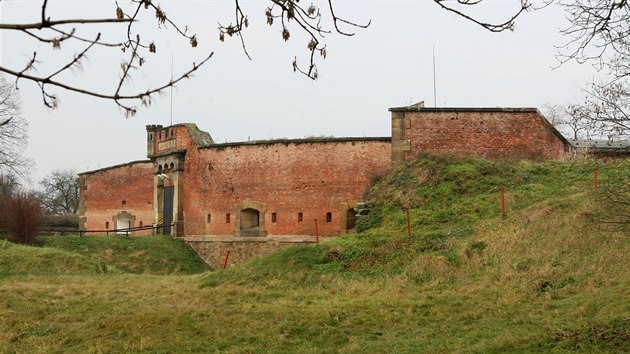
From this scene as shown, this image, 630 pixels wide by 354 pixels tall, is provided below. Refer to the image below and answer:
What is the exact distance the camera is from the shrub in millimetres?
25250

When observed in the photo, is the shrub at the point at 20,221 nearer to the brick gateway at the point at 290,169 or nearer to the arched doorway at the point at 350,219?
the brick gateway at the point at 290,169

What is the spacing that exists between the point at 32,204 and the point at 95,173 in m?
8.02

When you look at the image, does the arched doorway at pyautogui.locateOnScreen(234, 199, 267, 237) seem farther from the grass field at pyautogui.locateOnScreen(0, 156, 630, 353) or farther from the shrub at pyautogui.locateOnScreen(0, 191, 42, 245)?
the shrub at pyautogui.locateOnScreen(0, 191, 42, 245)

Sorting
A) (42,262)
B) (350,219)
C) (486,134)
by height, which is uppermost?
(486,134)

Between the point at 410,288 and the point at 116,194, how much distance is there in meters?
23.2

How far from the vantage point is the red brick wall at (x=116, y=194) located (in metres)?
33.1

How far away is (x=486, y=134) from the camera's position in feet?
67.6

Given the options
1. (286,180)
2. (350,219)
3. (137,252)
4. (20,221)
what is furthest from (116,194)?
(350,219)

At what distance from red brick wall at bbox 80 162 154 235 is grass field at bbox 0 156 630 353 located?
1331 centimetres

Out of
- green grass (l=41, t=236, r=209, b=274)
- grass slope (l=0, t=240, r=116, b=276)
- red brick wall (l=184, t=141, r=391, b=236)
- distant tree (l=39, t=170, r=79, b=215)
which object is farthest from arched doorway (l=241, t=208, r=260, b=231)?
distant tree (l=39, t=170, r=79, b=215)

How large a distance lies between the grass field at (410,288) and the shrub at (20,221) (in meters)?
5.69

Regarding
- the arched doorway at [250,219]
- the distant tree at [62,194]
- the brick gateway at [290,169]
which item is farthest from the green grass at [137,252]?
the distant tree at [62,194]

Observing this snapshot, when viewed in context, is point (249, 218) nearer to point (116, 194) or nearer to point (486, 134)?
point (486, 134)

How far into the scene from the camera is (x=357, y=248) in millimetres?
15672
